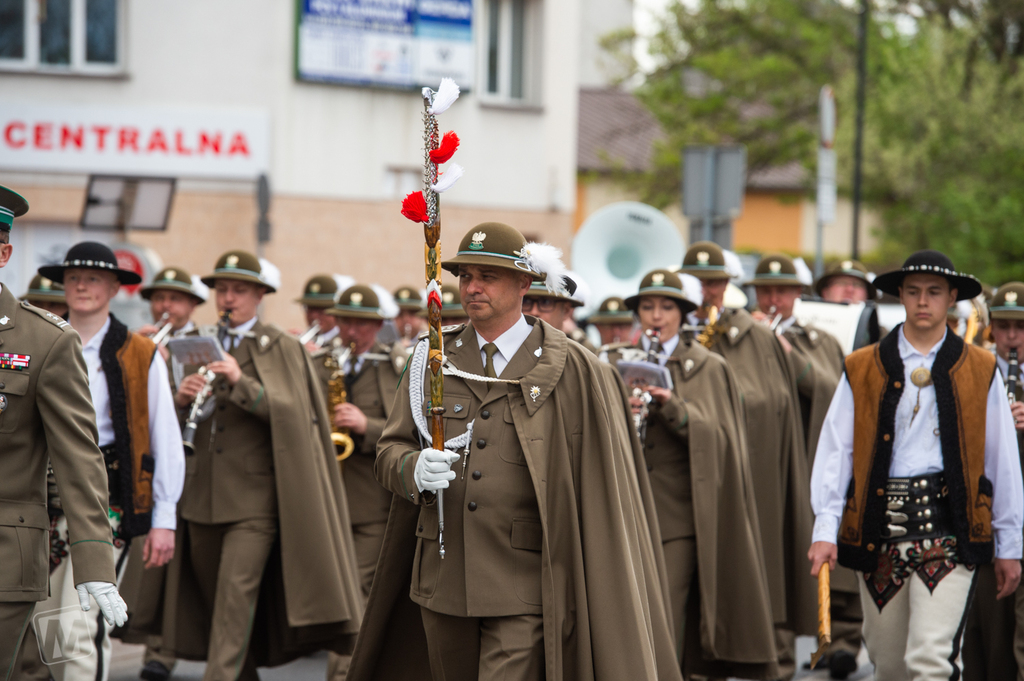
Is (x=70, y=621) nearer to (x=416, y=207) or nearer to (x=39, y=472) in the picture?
(x=39, y=472)

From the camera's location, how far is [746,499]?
7.89 metres

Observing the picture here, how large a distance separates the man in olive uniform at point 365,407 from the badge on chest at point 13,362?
4328 millimetres

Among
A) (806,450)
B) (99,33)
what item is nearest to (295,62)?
(99,33)

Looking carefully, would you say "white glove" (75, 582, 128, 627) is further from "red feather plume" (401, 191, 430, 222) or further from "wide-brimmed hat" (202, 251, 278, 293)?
"wide-brimmed hat" (202, 251, 278, 293)

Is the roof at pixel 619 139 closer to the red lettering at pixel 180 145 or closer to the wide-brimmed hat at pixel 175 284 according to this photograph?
the red lettering at pixel 180 145

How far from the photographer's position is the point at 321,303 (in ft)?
34.5

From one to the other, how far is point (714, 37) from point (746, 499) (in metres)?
24.6

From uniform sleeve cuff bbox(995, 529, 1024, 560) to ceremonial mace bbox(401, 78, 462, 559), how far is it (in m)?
2.83

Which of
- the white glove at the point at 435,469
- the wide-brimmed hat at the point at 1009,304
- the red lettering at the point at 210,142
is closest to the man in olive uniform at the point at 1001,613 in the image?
the wide-brimmed hat at the point at 1009,304

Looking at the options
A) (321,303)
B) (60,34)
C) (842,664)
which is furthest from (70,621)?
(60,34)

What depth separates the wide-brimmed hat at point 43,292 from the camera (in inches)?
340

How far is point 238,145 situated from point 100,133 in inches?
76.1

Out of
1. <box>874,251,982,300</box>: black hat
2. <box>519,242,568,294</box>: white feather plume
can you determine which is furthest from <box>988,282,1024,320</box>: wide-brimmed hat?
<box>519,242,568,294</box>: white feather plume

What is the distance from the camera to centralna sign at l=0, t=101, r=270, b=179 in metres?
19.4
